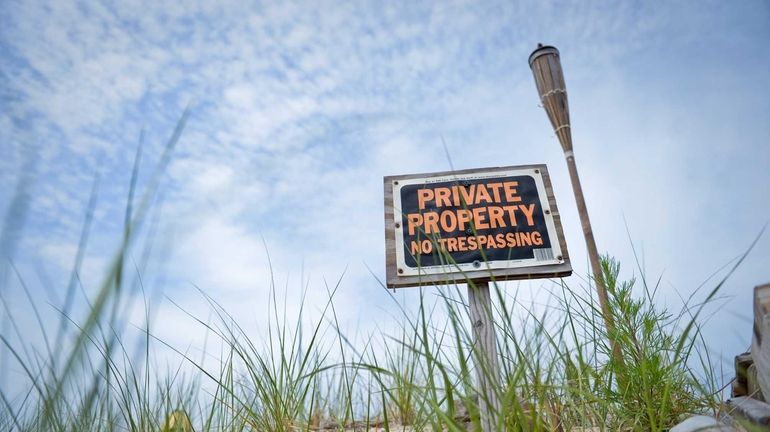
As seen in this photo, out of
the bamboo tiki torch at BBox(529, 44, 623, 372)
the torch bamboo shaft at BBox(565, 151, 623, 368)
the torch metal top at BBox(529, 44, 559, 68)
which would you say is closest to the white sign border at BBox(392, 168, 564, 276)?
the torch bamboo shaft at BBox(565, 151, 623, 368)

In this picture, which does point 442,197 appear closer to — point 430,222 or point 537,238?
point 430,222

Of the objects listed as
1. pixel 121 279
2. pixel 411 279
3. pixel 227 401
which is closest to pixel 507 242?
pixel 411 279

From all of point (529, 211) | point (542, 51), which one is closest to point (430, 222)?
point (529, 211)

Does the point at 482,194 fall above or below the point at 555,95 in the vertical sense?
below

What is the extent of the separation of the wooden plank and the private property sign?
3.35 ft

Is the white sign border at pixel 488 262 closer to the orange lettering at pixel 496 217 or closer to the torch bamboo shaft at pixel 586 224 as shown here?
the orange lettering at pixel 496 217

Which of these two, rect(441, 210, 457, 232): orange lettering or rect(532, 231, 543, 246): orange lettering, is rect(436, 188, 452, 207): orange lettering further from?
rect(532, 231, 543, 246): orange lettering

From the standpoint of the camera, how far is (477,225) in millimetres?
3027

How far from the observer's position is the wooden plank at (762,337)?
5.93 ft

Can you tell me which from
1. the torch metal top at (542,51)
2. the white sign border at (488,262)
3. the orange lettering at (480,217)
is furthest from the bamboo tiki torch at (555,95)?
the orange lettering at (480,217)

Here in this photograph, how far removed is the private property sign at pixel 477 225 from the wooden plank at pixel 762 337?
1.02 meters

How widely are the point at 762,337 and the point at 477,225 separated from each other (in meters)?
1.51

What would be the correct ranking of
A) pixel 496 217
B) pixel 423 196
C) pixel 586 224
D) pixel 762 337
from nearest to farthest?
pixel 762 337
pixel 496 217
pixel 423 196
pixel 586 224

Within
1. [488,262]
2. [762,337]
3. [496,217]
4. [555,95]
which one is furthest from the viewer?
[555,95]
